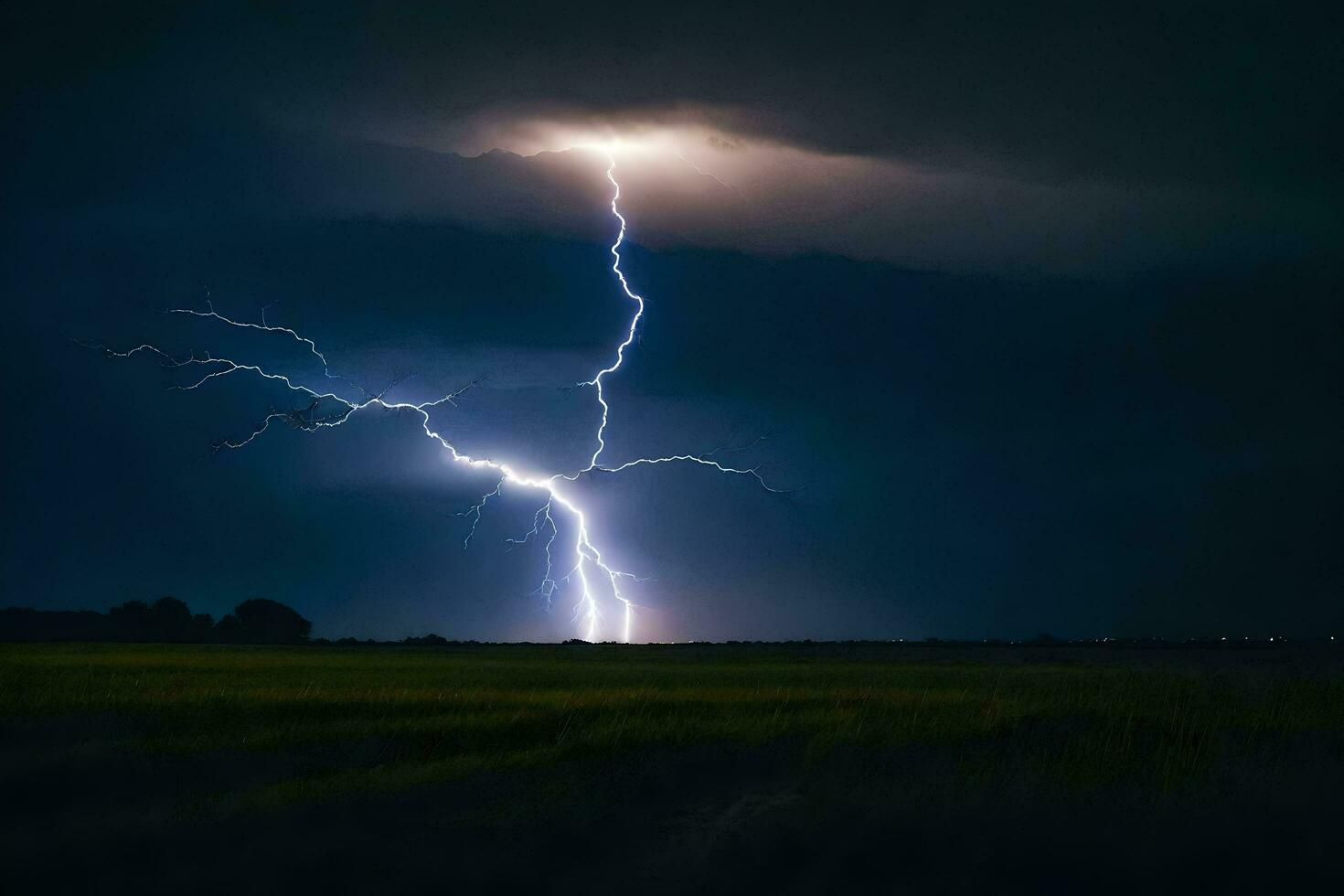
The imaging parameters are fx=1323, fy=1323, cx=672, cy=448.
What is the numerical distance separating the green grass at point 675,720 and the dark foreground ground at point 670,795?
0.26ft

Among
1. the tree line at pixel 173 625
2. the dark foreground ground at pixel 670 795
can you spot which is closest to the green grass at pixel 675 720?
the dark foreground ground at pixel 670 795

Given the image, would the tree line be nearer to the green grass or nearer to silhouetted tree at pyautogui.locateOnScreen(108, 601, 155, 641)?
silhouetted tree at pyautogui.locateOnScreen(108, 601, 155, 641)

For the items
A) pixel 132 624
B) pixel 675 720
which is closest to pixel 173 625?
pixel 132 624

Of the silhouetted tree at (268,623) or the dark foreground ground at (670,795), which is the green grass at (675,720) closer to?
the dark foreground ground at (670,795)

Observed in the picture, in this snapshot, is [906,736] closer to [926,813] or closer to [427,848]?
[926,813]

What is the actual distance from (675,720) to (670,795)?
511 cm

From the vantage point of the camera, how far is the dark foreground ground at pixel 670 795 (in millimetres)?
8133

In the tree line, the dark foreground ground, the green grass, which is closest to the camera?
the dark foreground ground

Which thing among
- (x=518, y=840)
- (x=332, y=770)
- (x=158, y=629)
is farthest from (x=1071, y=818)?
(x=158, y=629)

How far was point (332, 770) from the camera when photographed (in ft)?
38.3

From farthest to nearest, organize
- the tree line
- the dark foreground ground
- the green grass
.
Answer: the tree line < the green grass < the dark foreground ground

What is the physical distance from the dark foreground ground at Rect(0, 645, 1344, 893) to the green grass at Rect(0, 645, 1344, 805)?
0.08 meters

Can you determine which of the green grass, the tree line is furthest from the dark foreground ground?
the tree line

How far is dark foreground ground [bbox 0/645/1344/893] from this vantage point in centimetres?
813
